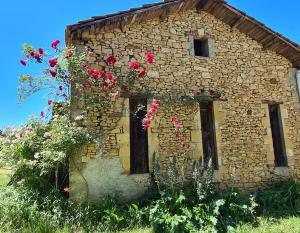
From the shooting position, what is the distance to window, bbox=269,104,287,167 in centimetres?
858

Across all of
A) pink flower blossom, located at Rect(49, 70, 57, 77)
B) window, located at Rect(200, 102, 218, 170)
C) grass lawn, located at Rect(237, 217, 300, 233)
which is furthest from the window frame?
pink flower blossom, located at Rect(49, 70, 57, 77)

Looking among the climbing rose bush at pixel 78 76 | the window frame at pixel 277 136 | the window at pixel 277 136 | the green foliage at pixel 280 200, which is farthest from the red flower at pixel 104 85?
the window at pixel 277 136

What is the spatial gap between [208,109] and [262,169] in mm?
2349

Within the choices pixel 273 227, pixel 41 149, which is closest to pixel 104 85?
pixel 41 149

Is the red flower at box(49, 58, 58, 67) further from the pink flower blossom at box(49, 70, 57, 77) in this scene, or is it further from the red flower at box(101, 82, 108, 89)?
the red flower at box(101, 82, 108, 89)

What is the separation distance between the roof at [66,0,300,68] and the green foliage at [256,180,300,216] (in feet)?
14.3

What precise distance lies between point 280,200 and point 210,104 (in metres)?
3.12

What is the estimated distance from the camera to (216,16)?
8.77 m

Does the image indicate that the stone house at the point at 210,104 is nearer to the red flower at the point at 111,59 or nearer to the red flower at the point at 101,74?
the red flower at the point at 111,59

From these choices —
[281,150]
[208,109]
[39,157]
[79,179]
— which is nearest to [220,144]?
[208,109]

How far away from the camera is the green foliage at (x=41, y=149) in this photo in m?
5.93

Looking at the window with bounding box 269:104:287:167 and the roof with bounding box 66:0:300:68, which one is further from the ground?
the roof with bounding box 66:0:300:68

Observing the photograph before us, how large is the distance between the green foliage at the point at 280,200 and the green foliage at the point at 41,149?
183 inches

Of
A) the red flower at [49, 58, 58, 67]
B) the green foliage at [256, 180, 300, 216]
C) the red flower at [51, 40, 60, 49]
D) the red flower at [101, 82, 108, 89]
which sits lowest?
the green foliage at [256, 180, 300, 216]
